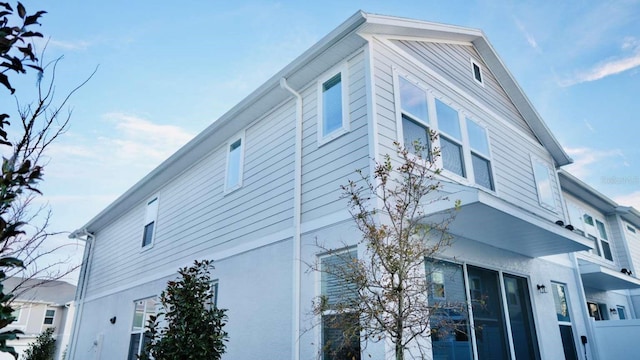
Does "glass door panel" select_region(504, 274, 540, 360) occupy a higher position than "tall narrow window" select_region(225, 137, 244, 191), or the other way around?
"tall narrow window" select_region(225, 137, 244, 191)

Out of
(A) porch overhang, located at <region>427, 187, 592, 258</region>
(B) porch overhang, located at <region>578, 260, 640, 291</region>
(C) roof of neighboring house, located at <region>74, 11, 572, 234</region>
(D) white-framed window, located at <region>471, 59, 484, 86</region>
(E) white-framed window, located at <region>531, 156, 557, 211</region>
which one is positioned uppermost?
(D) white-framed window, located at <region>471, 59, 484, 86</region>

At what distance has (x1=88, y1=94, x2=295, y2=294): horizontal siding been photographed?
7.86 meters

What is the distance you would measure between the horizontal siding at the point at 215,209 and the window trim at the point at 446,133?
204cm

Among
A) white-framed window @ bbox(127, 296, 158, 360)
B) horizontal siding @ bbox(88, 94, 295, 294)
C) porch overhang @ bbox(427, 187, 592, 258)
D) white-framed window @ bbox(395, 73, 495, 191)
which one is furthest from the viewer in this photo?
white-framed window @ bbox(127, 296, 158, 360)

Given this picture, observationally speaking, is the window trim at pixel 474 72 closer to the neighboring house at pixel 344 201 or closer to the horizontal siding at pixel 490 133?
the neighboring house at pixel 344 201

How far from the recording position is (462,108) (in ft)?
27.6

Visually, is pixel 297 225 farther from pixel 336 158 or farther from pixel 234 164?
pixel 234 164

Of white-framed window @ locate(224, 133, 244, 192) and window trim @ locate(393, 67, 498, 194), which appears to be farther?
white-framed window @ locate(224, 133, 244, 192)

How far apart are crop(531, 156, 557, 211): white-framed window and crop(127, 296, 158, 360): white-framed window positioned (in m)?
9.53

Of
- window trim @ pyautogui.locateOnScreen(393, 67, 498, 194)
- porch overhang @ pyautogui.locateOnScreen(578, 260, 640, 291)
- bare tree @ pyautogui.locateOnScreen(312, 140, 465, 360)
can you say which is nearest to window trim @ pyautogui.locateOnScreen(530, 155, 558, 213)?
porch overhang @ pyautogui.locateOnScreen(578, 260, 640, 291)

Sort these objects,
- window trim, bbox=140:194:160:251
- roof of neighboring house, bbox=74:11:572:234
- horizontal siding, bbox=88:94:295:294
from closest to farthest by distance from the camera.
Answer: roof of neighboring house, bbox=74:11:572:234, horizontal siding, bbox=88:94:295:294, window trim, bbox=140:194:160:251

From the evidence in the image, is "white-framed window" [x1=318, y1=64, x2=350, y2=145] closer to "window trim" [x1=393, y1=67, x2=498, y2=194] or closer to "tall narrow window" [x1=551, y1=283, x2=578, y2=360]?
"window trim" [x1=393, y1=67, x2=498, y2=194]

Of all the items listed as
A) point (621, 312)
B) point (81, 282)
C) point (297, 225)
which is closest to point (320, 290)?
point (297, 225)

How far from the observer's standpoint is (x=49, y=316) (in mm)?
28672
